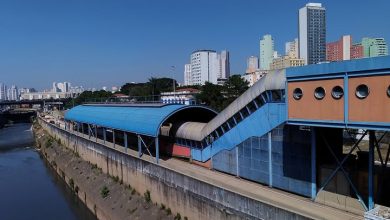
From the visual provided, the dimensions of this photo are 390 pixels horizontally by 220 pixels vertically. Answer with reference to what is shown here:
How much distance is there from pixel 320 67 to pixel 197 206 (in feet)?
39.5

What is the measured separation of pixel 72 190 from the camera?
148ft

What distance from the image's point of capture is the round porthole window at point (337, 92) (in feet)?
54.7

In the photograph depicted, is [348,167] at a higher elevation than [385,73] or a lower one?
lower

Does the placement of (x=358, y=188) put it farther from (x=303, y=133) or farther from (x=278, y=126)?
(x=278, y=126)

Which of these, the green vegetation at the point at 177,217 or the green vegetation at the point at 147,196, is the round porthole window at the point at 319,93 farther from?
the green vegetation at the point at 147,196

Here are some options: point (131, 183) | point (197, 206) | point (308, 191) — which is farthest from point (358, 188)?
point (131, 183)

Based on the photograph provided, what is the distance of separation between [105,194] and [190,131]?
34.6 feet

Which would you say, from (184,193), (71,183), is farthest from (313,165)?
(71,183)

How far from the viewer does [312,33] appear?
130m

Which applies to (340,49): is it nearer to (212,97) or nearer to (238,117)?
(212,97)

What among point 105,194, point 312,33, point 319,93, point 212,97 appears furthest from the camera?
point 312,33

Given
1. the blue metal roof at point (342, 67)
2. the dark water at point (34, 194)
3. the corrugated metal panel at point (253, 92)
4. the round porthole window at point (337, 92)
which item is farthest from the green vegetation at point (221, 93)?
the round porthole window at point (337, 92)

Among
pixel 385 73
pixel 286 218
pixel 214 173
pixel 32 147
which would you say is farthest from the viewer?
pixel 32 147

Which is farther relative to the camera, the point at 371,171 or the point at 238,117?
the point at 238,117
